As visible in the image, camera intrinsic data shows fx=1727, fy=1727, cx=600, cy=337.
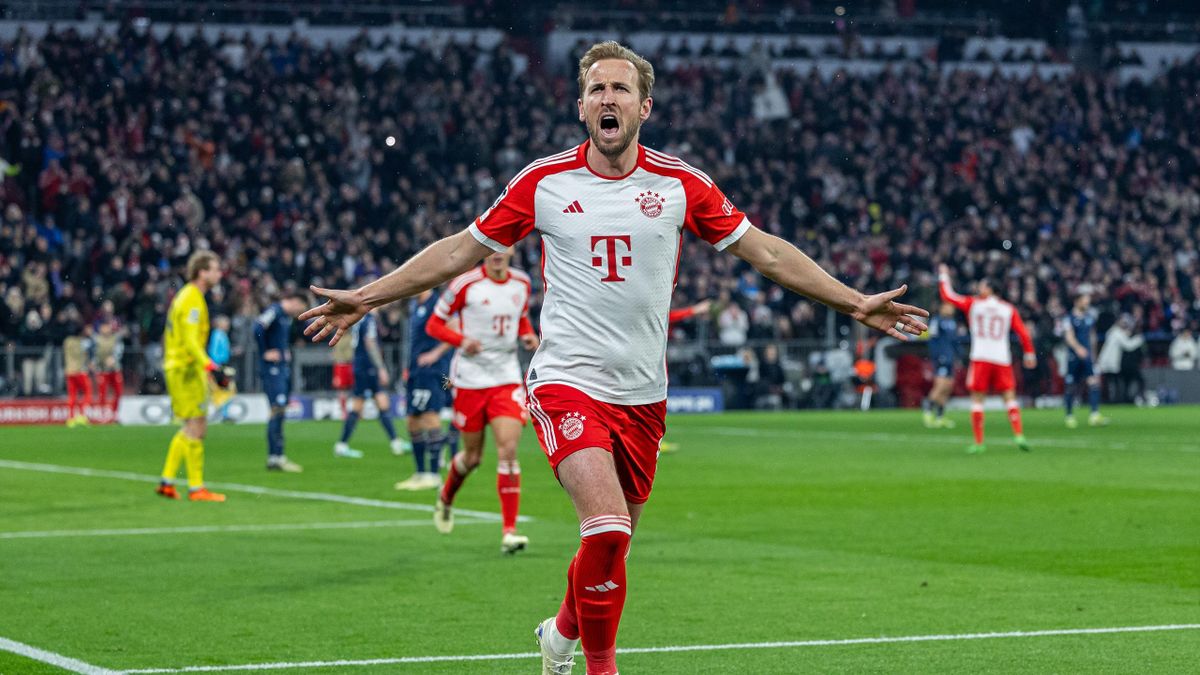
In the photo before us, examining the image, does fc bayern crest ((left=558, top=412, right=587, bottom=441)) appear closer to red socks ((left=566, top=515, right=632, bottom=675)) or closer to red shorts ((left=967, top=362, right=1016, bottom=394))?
red socks ((left=566, top=515, right=632, bottom=675))

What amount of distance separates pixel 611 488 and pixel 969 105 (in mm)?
44926

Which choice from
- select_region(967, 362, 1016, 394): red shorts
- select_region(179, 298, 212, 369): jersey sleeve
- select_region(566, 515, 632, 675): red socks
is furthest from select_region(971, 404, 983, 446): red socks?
select_region(566, 515, 632, 675): red socks

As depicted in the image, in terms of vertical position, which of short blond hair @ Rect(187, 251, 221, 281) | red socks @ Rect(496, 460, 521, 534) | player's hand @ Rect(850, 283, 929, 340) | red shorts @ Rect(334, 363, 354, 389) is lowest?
red socks @ Rect(496, 460, 521, 534)

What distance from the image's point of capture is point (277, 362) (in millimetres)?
22562

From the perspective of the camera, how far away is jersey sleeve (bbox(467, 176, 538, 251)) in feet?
22.2

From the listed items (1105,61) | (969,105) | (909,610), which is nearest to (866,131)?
(969,105)

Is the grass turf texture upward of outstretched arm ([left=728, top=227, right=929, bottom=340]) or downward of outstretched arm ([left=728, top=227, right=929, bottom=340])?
downward

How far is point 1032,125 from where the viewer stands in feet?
163

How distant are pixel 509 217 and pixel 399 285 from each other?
52 cm

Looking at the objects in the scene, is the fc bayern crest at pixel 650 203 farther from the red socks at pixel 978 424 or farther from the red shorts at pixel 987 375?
the red shorts at pixel 987 375

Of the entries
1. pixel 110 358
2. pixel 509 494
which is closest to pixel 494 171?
pixel 110 358

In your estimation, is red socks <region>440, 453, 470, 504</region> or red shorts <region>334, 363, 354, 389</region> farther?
red shorts <region>334, 363, 354, 389</region>

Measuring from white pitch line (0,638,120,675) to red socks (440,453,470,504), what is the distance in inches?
202

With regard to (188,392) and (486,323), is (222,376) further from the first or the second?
(486,323)
